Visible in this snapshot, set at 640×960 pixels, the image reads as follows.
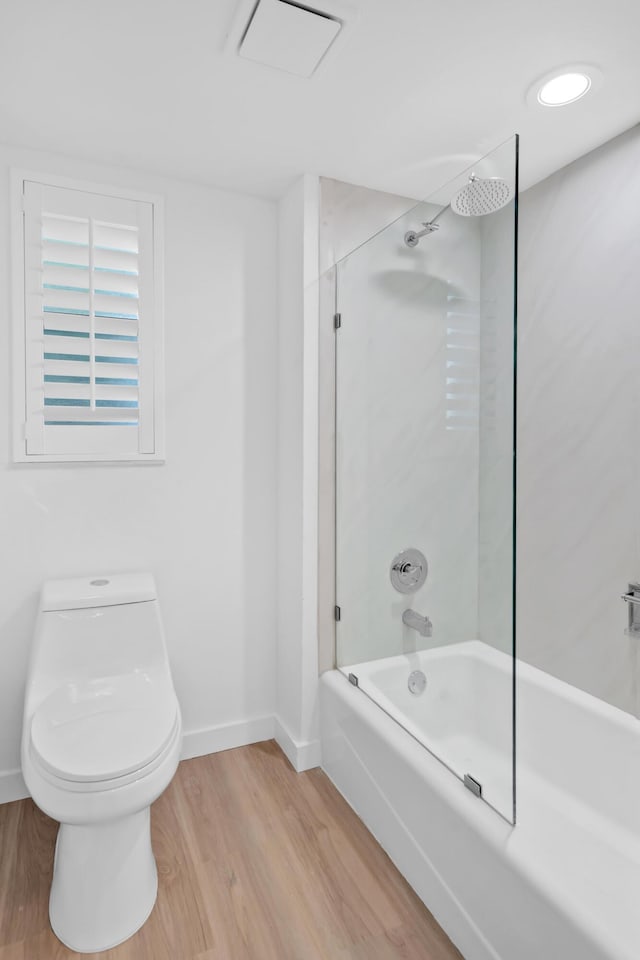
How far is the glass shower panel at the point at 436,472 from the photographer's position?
147 centimetres

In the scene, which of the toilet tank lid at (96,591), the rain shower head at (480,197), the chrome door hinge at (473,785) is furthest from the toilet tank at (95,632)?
the rain shower head at (480,197)

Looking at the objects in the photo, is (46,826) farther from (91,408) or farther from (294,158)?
(294,158)

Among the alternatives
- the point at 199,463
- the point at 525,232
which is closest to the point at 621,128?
the point at 525,232

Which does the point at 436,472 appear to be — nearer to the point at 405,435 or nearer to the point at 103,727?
the point at 405,435

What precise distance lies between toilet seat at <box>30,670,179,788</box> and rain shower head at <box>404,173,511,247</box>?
168cm

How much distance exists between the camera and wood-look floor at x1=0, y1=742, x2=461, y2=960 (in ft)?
4.85

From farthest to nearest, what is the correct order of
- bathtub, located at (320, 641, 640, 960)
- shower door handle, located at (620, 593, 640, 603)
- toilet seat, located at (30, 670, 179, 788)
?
shower door handle, located at (620, 593, 640, 603) < toilet seat, located at (30, 670, 179, 788) < bathtub, located at (320, 641, 640, 960)

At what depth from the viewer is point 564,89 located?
1.62 metres

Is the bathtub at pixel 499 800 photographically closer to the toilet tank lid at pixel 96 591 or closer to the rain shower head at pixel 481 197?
the toilet tank lid at pixel 96 591

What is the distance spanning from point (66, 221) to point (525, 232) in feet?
5.69

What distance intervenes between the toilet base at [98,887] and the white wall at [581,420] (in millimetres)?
1523

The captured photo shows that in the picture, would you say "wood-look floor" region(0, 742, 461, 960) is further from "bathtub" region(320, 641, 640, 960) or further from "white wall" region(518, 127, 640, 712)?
"white wall" region(518, 127, 640, 712)

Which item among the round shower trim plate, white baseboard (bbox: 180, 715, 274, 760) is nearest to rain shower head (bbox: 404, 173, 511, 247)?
the round shower trim plate

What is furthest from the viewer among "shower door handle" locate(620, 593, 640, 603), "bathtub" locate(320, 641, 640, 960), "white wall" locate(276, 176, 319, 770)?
"white wall" locate(276, 176, 319, 770)
